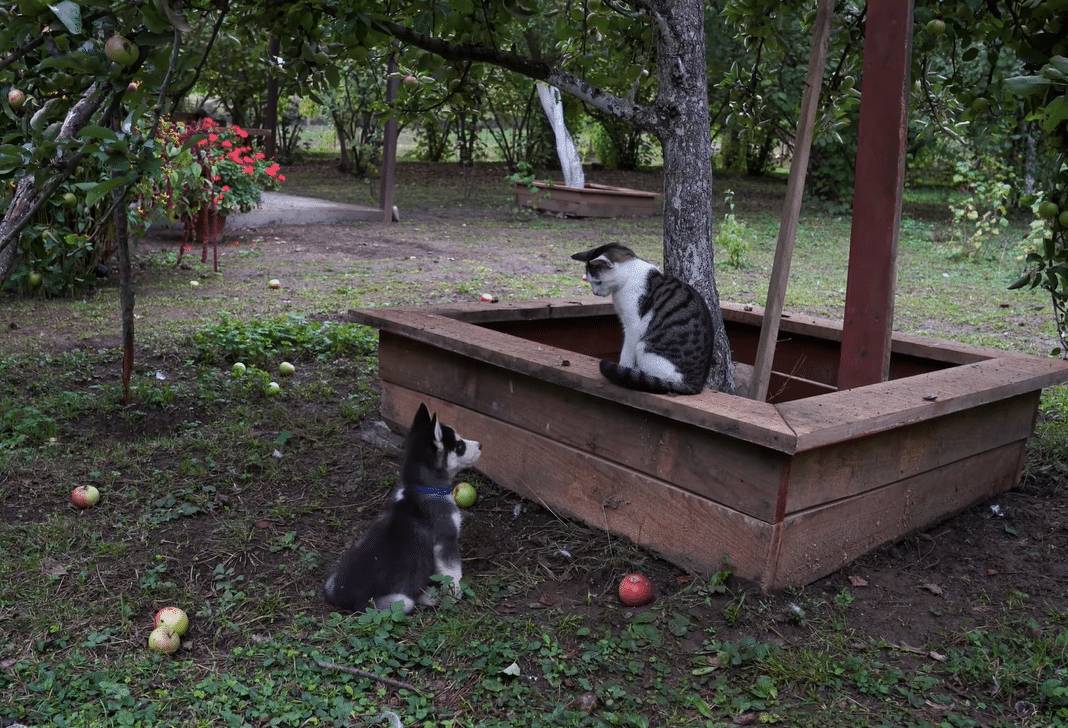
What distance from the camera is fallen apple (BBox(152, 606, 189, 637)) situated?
121 inches

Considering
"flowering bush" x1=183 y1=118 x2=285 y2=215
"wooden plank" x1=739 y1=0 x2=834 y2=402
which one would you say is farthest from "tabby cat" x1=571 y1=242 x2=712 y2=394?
"flowering bush" x1=183 y1=118 x2=285 y2=215

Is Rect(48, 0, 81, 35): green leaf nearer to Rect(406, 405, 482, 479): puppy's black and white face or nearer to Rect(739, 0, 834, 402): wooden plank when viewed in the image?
Rect(406, 405, 482, 479): puppy's black and white face

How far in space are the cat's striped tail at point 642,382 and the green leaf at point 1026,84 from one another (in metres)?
1.42

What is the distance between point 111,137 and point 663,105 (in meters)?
2.39

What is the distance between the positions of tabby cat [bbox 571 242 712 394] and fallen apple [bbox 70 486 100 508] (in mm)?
2237

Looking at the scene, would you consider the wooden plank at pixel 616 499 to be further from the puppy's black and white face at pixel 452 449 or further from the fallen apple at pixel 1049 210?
the fallen apple at pixel 1049 210

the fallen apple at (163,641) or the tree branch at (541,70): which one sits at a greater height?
the tree branch at (541,70)

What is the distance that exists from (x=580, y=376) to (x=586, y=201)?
1278 cm

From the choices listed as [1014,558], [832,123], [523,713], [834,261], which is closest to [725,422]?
[523,713]

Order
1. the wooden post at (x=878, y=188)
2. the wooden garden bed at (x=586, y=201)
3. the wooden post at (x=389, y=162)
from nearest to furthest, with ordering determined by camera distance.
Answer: the wooden post at (x=878, y=188), the wooden post at (x=389, y=162), the wooden garden bed at (x=586, y=201)

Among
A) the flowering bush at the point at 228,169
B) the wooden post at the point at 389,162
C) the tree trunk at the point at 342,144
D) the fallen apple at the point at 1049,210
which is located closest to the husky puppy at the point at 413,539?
the fallen apple at the point at 1049,210

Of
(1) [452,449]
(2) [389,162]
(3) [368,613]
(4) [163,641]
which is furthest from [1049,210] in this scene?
(2) [389,162]

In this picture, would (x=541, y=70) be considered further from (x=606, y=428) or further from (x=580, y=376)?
(x=606, y=428)

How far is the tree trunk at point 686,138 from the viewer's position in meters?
4.17
